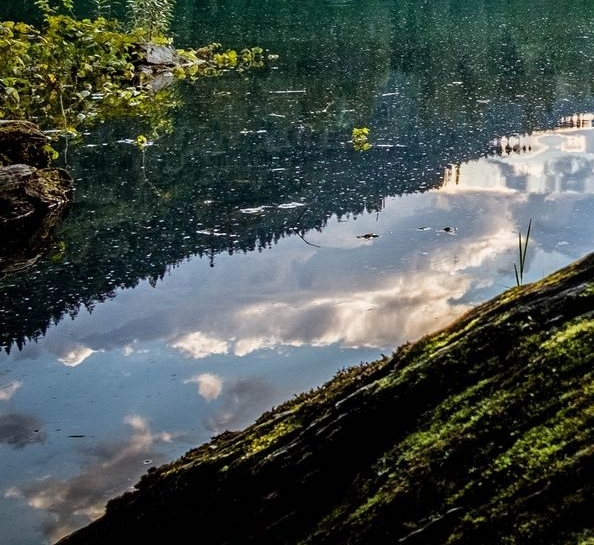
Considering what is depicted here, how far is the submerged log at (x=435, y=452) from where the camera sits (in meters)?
2.29

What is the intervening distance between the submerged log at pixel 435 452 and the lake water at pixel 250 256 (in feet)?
9.87

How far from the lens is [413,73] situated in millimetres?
27953

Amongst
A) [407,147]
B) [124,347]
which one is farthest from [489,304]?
[407,147]

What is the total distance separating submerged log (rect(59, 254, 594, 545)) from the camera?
2295 mm

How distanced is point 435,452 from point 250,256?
896 cm

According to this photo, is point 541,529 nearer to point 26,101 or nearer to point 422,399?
point 422,399

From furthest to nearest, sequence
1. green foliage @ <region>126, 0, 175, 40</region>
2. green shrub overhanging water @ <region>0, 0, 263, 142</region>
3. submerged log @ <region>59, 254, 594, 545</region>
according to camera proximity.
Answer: green foliage @ <region>126, 0, 175, 40</region>
green shrub overhanging water @ <region>0, 0, 263, 142</region>
submerged log @ <region>59, 254, 594, 545</region>

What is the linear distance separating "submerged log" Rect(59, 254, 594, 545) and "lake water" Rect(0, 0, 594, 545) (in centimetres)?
301

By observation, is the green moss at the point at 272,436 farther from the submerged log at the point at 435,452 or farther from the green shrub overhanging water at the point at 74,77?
the green shrub overhanging water at the point at 74,77

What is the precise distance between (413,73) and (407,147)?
456 inches

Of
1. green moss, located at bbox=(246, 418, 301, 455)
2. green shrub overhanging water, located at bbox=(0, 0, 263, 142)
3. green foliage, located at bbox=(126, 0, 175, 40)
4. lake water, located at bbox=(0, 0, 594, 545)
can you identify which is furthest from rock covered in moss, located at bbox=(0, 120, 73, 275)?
green foliage, located at bbox=(126, 0, 175, 40)

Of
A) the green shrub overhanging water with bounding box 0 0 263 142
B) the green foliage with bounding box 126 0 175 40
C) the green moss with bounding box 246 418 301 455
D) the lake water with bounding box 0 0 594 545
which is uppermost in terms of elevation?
the green foliage with bounding box 126 0 175 40

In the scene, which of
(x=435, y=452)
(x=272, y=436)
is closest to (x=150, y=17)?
(x=272, y=436)

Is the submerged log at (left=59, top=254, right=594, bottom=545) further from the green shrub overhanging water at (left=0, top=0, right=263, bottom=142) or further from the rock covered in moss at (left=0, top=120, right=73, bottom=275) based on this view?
the green shrub overhanging water at (left=0, top=0, right=263, bottom=142)
